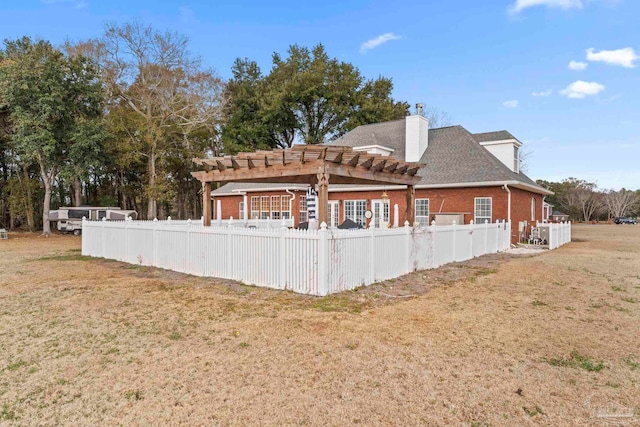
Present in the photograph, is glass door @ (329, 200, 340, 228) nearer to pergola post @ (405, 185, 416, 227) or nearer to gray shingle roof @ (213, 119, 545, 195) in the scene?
gray shingle roof @ (213, 119, 545, 195)

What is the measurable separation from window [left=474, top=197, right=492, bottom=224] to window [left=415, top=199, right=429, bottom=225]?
2.12 m

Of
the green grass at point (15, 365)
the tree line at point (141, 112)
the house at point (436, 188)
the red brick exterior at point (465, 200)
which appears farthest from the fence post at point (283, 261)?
the tree line at point (141, 112)

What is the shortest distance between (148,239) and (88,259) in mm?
2959

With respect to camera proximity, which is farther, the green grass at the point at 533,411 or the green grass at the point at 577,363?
the green grass at the point at 577,363

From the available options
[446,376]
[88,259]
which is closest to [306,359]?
[446,376]

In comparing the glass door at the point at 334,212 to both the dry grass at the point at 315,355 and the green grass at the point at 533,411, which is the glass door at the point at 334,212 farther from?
the green grass at the point at 533,411

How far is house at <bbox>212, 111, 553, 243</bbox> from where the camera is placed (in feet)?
53.1

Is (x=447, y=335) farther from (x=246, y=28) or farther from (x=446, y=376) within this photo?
(x=246, y=28)

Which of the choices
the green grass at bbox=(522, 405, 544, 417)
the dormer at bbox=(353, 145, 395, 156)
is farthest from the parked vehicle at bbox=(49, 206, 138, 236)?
the green grass at bbox=(522, 405, 544, 417)

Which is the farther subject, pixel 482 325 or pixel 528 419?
pixel 482 325

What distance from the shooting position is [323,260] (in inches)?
256

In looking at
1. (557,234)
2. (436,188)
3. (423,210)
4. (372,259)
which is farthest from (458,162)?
(372,259)

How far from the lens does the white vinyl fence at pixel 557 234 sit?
1552cm

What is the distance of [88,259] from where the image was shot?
38.2ft
